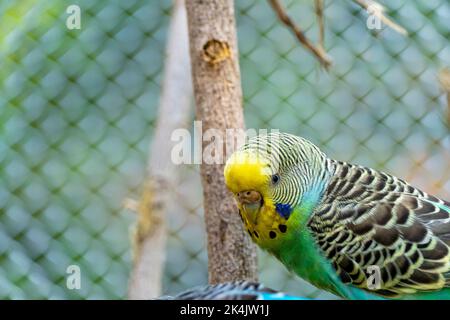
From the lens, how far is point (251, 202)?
4.82 feet

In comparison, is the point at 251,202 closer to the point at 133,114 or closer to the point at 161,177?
the point at 161,177

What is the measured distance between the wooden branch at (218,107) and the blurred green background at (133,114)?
697 millimetres

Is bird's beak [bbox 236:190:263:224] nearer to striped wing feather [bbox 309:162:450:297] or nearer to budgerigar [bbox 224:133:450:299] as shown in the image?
budgerigar [bbox 224:133:450:299]

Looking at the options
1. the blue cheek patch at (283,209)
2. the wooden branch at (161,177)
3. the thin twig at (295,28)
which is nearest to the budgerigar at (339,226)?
the blue cheek patch at (283,209)

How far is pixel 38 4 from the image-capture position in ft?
7.89

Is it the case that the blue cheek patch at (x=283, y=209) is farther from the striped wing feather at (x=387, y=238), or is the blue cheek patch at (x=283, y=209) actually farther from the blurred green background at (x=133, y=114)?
the blurred green background at (x=133, y=114)

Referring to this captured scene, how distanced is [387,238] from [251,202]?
308mm

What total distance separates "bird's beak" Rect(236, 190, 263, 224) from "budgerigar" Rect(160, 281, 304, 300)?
371mm

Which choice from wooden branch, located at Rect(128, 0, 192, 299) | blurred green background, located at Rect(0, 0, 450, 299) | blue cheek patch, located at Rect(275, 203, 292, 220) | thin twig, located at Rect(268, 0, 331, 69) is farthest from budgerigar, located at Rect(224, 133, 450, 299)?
blurred green background, located at Rect(0, 0, 450, 299)

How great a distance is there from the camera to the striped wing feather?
1491 millimetres

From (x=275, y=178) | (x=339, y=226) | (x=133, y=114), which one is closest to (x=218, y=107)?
(x=275, y=178)

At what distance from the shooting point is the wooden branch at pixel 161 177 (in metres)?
2.01
